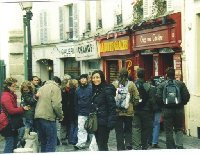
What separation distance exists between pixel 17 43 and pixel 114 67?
296cm

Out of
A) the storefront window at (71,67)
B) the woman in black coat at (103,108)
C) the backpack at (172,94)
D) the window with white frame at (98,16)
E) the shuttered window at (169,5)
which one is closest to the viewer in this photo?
the woman in black coat at (103,108)

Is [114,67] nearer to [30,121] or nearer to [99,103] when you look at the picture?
[30,121]

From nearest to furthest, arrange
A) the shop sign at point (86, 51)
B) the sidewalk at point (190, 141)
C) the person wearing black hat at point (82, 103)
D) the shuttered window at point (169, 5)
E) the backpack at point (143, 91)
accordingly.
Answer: the backpack at point (143, 91)
the person wearing black hat at point (82, 103)
the sidewalk at point (190, 141)
the shuttered window at point (169, 5)
the shop sign at point (86, 51)

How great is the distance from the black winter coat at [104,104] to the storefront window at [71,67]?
12.1m

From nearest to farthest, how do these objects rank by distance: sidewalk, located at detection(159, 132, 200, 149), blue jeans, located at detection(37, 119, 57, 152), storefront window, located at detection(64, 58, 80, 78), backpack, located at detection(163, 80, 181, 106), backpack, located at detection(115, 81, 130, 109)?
1. blue jeans, located at detection(37, 119, 57, 152)
2. backpack, located at detection(163, 80, 181, 106)
3. backpack, located at detection(115, 81, 130, 109)
4. sidewalk, located at detection(159, 132, 200, 149)
5. storefront window, located at detection(64, 58, 80, 78)

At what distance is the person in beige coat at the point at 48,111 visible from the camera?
29.6 ft

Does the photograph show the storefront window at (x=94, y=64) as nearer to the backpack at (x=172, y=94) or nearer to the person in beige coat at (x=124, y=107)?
the person in beige coat at (x=124, y=107)

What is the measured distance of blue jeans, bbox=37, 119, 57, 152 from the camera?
907cm

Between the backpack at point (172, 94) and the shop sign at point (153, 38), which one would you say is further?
the shop sign at point (153, 38)

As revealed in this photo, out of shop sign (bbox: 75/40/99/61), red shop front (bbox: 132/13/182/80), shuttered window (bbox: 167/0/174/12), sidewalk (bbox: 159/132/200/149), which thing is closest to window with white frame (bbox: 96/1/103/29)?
shop sign (bbox: 75/40/99/61)

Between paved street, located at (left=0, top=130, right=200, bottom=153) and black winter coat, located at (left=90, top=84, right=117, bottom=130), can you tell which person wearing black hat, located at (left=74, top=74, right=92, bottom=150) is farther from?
black winter coat, located at (left=90, top=84, right=117, bottom=130)

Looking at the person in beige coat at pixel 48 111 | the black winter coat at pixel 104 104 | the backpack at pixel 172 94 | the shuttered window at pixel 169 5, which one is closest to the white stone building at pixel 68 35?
the shuttered window at pixel 169 5

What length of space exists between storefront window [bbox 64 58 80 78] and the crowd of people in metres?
8.98

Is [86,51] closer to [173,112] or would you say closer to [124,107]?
[124,107]
